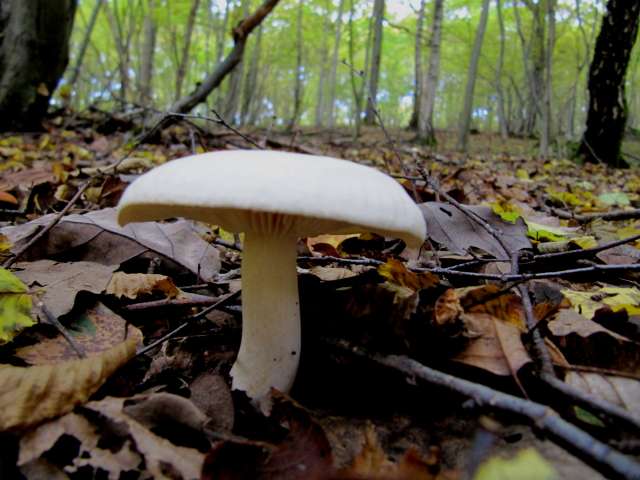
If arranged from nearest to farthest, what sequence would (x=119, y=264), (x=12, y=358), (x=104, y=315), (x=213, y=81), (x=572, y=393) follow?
(x=572, y=393), (x=12, y=358), (x=104, y=315), (x=119, y=264), (x=213, y=81)

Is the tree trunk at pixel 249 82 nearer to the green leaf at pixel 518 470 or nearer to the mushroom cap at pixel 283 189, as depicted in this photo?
the mushroom cap at pixel 283 189

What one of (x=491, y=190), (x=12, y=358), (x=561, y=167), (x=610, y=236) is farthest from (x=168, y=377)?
(x=561, y=167)

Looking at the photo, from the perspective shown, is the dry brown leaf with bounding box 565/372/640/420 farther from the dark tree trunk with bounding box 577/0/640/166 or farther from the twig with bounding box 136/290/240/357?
the dark tree trunk with bounding box 577/0/640/166

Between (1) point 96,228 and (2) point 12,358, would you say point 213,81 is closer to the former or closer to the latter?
(1) point 96,228

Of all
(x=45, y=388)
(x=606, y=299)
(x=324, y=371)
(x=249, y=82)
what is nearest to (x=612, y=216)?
(x=606, y=299)

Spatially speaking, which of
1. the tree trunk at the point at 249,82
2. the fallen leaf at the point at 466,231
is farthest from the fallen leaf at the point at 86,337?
the tree trunk at the point at 249,82

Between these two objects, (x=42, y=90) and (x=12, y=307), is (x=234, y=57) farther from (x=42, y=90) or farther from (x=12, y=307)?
(x=12, y=307)
